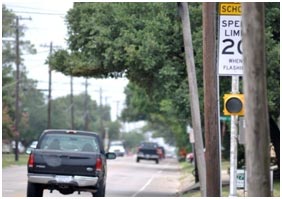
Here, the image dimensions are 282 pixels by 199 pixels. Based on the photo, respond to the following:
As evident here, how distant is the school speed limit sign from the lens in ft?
53.2

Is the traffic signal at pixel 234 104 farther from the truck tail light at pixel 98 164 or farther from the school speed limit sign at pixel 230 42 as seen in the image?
the truck tail light at pixel 98 164

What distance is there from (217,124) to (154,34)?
33.6ft

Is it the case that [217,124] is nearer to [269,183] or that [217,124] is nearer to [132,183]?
[269,183]

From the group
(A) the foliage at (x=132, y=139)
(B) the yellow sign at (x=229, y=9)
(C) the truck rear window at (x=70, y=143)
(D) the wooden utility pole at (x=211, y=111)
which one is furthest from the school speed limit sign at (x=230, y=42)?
(A) the foliage at (x=132, y=139)

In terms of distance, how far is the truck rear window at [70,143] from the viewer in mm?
19672

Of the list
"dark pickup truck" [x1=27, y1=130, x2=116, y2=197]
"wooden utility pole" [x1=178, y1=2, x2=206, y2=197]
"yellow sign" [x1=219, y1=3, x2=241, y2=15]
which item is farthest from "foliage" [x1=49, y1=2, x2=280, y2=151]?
"yellow sign" [x1=219, y1=3, x2=241, y2=15]

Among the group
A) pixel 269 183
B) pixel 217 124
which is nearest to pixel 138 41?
pixel 217 124

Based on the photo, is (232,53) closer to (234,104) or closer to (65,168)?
(234,104)

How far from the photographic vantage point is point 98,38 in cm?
2809

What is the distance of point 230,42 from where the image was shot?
16.4 meters

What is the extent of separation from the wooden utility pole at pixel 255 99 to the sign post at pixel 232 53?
5.65 m

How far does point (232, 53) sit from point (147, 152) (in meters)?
56.4

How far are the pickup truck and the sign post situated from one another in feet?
180

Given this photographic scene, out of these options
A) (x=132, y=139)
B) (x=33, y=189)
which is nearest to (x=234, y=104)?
(x=33, y=189)
